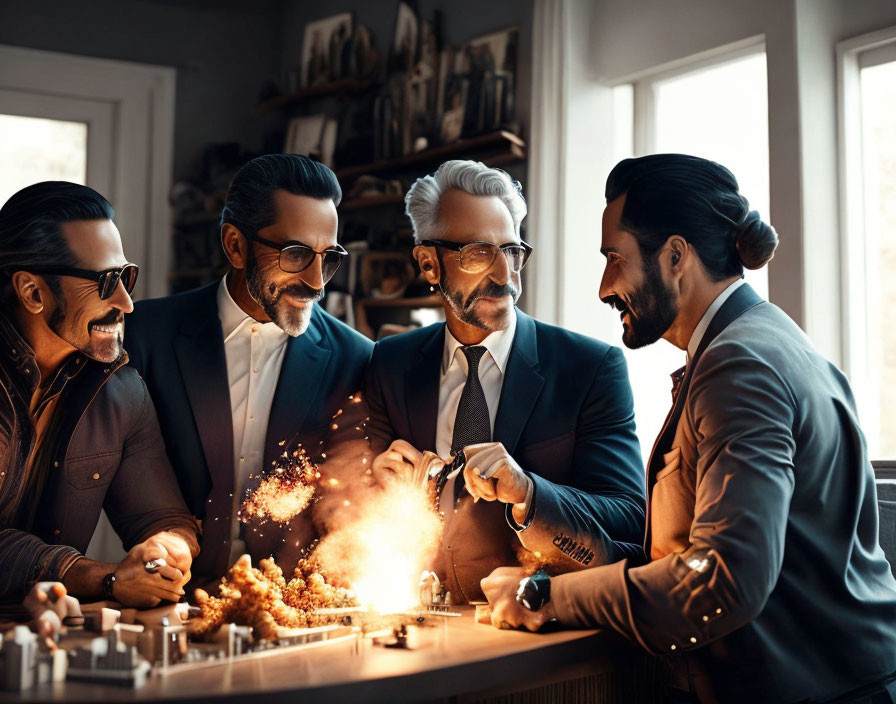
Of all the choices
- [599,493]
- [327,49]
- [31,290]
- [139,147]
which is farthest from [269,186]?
[139,147]

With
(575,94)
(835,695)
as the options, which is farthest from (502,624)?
(575,94)

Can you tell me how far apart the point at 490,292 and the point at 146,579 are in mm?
1321

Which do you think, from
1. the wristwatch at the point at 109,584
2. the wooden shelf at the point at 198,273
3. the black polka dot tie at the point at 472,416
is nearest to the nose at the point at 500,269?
the black polka dot tie at the point at 472,416

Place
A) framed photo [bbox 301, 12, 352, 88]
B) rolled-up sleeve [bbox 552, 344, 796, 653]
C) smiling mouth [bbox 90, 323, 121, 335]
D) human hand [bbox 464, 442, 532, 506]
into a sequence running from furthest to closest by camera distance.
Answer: framed photo [bbox 301, 12, 352, 88] < smiling mouth [bbox 90, 323, 121, 335] < human hand [bbox 464, 442, 532, 506] < rolled-up sleeve [bbox 552, 344, 796, 653]

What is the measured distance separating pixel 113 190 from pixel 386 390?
503 cm

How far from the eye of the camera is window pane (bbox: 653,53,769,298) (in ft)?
15.8

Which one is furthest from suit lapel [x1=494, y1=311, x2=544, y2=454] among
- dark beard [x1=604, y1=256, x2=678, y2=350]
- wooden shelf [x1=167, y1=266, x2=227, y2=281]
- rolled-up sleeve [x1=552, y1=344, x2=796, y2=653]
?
wooden shelf [x1=167, y1=266, x2=227, y2=281]

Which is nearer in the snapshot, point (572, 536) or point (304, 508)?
point (572, 536)

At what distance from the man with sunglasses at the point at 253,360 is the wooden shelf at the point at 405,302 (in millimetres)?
2500

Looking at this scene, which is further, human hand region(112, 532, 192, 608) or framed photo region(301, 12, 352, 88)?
framed photo region(301, 12, 352, 88)

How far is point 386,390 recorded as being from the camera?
3.09 m

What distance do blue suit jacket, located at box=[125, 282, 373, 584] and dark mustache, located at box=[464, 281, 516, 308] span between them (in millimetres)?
520

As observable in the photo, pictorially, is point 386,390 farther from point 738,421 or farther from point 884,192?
point 884,192

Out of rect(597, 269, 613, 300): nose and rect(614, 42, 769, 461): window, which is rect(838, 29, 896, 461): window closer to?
rect(614, 42, 769, 461): window
